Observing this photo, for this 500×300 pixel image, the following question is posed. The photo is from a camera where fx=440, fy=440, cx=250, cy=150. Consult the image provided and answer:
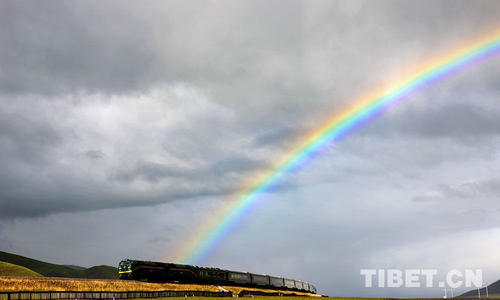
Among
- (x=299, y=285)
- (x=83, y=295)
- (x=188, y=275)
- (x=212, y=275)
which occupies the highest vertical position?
(x=83, y=295)

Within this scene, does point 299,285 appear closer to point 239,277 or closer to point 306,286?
point 306,286

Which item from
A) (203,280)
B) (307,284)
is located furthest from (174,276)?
(307,284)

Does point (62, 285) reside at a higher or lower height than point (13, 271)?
higher

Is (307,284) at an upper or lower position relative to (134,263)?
lower

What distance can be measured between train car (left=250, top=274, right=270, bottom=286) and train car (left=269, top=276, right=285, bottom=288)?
7.20ft

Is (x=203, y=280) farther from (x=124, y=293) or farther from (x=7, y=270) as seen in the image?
(x=7, y=270)

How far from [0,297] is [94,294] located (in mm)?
11387

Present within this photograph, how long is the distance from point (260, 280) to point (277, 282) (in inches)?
317

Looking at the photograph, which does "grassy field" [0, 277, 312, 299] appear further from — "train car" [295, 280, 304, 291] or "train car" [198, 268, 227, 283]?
"train car" [295, 280, 304, 291]

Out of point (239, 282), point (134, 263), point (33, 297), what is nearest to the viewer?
point (33, 297)

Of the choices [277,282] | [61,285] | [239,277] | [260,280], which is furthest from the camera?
[277,282]

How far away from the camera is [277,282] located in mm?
112312

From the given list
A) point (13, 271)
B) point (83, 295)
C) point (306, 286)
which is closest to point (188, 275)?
point (83, 295)

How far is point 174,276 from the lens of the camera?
83.2 m
